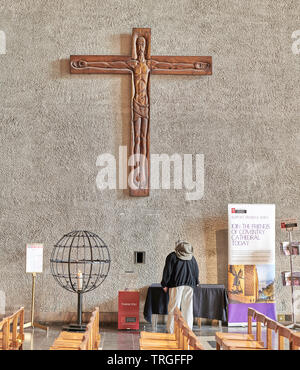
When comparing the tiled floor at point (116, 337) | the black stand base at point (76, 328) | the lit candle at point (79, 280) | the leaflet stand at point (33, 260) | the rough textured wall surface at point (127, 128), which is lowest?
the tiled floor at point (116, 337)

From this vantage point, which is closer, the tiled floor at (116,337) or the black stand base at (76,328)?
the tiled floor at (116,337)

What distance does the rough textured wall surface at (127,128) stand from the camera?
27.9 ft

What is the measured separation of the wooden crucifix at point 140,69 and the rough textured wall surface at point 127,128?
16 centimetres

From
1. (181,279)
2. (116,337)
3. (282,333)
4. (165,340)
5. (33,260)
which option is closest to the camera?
(282,333)

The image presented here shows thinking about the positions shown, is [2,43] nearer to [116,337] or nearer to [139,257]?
[139,257]

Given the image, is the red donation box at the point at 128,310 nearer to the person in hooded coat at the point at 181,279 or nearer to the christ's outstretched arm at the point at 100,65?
the person in hooded coat at the point at 181,279

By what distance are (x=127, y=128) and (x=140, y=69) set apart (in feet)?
3.30

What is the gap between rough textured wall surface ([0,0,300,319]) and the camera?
27.9 ft

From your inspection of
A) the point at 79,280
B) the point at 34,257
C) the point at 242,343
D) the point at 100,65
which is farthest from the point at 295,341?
the point at 100,65

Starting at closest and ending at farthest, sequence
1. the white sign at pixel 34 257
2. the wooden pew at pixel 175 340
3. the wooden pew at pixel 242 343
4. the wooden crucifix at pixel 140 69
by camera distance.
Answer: the wooden pew at pixel 175 340, the wooden pew at pixel 242 343, the white sign at pixel 34 257, the wooden crucifix at pixel 140 69

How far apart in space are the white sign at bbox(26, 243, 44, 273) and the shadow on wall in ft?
9.32

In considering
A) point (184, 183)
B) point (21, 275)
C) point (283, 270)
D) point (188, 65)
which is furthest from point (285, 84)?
point (21, 275)

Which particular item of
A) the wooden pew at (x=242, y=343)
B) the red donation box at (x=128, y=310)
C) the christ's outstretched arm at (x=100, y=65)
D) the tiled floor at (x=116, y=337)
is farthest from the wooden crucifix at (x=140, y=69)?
the wooden pew at (x=242, y=343)

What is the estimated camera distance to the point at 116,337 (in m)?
7.40
